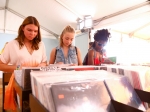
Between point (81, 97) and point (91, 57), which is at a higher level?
point (91, 57)

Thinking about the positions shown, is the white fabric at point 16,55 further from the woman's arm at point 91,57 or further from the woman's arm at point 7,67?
the woman's arm at point 91,57

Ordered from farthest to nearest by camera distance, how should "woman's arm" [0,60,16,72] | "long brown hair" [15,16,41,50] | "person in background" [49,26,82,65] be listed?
"person in background" [49,26,82,65], "long brown hair" [15,16,41,50], "woman's arm" [0,60,16,72]

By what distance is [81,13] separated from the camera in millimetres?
3020

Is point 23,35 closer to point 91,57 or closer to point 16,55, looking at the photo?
point 16,55

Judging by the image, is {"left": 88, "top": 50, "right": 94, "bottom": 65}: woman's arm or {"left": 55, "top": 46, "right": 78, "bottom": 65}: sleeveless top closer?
{"left": 88, "top": 50, "right": 94, "bottom": 65}: woman's arm

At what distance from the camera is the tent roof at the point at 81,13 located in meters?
2.37

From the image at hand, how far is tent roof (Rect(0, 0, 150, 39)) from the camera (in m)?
2.37

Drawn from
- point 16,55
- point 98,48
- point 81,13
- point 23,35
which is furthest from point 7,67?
point 81,13

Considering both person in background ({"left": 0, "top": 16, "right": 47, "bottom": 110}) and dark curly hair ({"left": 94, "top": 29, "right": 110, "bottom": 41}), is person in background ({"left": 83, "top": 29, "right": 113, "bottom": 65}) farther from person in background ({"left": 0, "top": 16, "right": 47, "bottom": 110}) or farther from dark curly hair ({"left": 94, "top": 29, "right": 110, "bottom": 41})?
person in background ({"left": 0, "top": 16, "right": 47, "bottom": 110})

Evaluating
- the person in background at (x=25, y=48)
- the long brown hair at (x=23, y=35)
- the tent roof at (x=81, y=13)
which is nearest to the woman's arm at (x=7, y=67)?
the person in background at (x=25, y=48)

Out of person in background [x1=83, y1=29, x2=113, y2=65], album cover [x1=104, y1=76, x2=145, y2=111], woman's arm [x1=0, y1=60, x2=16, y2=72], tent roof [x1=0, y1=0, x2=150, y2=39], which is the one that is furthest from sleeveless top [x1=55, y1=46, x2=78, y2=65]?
tent roof [x1=0, y1=0, x2=150, y2=39]

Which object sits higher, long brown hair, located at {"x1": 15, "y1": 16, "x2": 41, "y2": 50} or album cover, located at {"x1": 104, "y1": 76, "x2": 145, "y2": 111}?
long brown hair, located at {"x1": 15, "y1": 16, "x2": 41, "y2": 50}

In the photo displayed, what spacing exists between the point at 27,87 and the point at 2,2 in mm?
3771

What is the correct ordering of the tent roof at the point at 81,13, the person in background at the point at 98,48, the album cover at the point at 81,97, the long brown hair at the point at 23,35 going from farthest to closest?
the tent roof at the point at 81,13
the person in background at the point at 98,48
the long brown hair at the point at 23,35
the album cover at the point at 81,97
